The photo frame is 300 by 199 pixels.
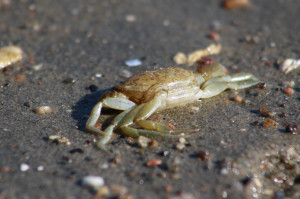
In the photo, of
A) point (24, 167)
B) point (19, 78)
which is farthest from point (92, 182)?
point (19, 78)

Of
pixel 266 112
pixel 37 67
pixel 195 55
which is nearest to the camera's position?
pixel 266 112

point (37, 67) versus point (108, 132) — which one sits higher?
point (108, 132)

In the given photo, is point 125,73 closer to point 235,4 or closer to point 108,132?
point 108,132

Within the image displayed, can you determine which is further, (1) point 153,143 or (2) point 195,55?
(2) point 195,55

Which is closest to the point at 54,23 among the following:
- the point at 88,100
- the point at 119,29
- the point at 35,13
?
the point at 35,13

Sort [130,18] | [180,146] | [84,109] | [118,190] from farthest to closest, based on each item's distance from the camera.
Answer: [130,18] < [84,109] < [180,146] < [118,190]

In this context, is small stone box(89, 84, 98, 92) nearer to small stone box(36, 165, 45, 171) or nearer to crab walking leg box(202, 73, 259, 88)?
crab walking leg box(202, 73, 259, 88)
